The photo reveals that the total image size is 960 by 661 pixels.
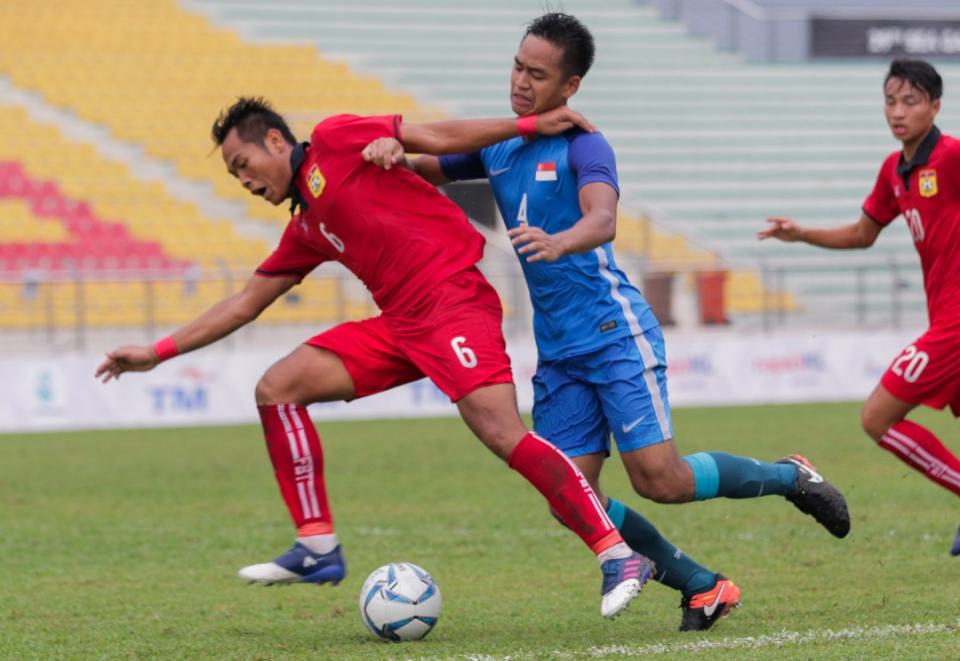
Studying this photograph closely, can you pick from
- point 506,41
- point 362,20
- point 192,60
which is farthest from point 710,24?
point 192,60

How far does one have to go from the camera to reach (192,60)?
88.4 ft

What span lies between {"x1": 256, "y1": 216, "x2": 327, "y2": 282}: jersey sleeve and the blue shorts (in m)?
1.03

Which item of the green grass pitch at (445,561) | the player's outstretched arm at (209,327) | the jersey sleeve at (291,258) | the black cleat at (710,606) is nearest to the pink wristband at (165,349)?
the player's outstretched arm at (209,327)

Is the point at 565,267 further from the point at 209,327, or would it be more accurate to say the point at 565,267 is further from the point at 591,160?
the point at 209,327

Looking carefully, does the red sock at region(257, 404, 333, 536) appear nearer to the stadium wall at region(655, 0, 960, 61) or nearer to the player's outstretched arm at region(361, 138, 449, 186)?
the player's outstretched arm at region(361, 138, 449, 186)

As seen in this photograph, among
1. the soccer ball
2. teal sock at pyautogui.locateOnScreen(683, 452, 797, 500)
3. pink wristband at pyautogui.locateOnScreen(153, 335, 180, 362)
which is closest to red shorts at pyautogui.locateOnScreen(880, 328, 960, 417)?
teal sock at pyautogui.locateOnScreen(683, 452, 797, 500)

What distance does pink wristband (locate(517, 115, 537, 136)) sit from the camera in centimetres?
548

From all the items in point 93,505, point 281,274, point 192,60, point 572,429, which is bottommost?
point 93,505

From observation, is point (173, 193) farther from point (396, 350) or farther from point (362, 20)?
point (396, 350)

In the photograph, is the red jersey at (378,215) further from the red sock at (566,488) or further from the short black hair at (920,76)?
the short black hair at (920,76)

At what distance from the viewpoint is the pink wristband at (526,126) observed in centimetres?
548

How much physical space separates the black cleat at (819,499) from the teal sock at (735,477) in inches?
1.5

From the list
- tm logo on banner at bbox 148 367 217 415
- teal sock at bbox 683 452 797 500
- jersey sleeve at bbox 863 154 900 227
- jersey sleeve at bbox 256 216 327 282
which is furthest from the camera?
tm logo on banner at bbox 148 367 217 415

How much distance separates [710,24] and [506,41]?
4.37 meters
